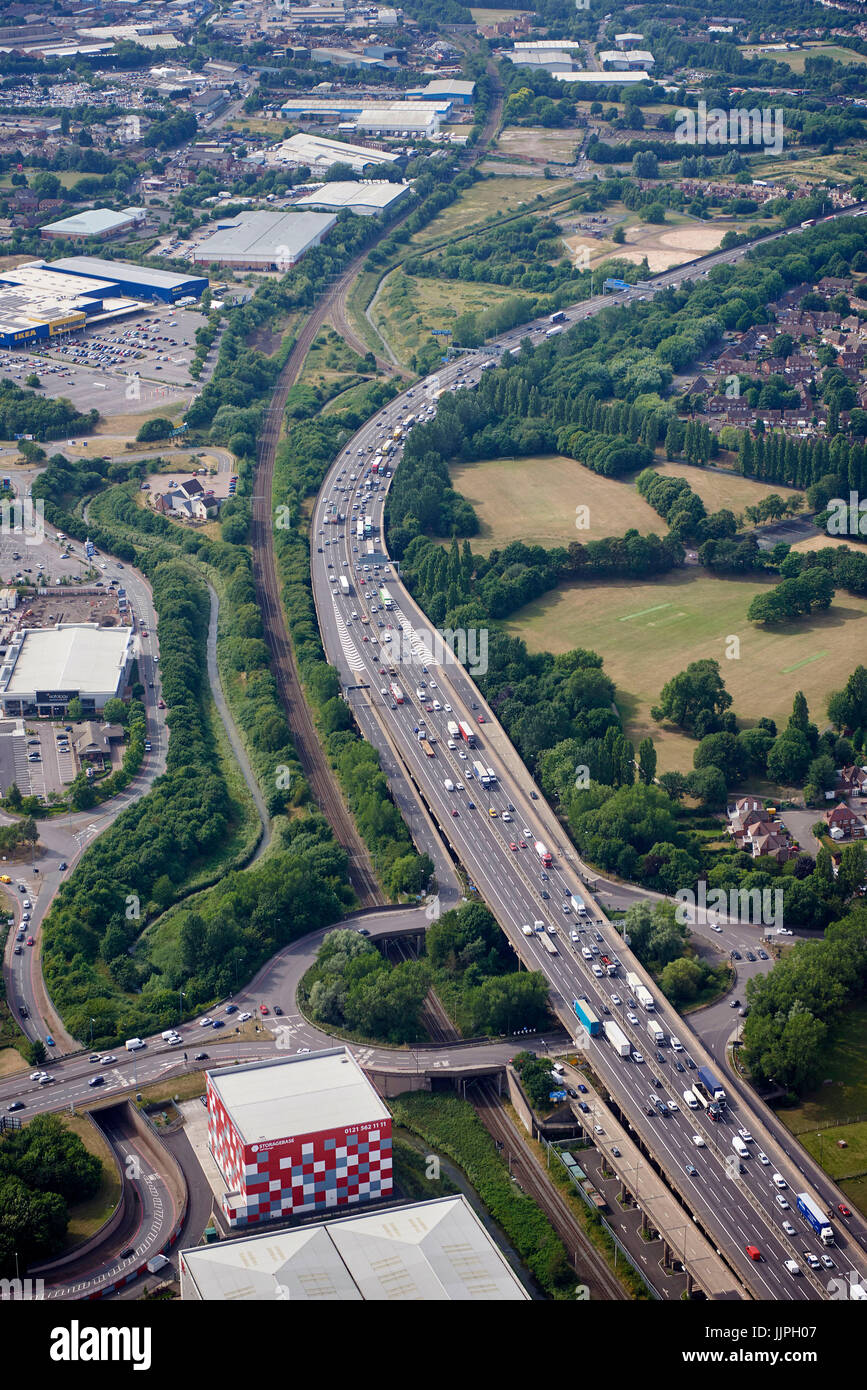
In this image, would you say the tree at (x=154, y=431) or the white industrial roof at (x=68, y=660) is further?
the tree at (x=154, y=431)

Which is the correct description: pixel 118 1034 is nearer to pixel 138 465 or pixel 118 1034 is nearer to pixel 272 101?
pixel 138 465

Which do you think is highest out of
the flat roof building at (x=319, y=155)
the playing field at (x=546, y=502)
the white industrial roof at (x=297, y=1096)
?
the flat roof building at (x=319, y=155)

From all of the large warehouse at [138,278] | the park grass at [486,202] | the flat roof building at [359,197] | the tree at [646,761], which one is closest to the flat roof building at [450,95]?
the park grass at [486,202]

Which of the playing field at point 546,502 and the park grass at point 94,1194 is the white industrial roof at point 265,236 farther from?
the park grass at point 94,1194

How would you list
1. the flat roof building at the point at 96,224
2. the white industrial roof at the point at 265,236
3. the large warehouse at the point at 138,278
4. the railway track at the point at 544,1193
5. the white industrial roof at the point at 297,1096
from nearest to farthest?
the railway track at the point at 544,1193
the white industrial roof at the point at 297,1096
the large warehouse at the point at 138,278
the white industrial roof at the point at 265,236
the flat roof building at the point at 96,224

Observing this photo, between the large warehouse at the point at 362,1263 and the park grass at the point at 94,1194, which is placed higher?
the large warehouse at the point at 362,1263

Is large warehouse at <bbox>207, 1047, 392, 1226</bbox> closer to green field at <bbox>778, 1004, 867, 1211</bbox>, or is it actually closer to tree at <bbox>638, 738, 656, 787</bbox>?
green field at <bbox>778, 1004, 867, 1211</bbox>

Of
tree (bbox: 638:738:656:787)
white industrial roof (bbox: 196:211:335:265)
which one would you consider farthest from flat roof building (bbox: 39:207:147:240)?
tree (bbox: 638:738:656:787)

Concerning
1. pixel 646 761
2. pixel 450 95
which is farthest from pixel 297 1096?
pixel 450 95
